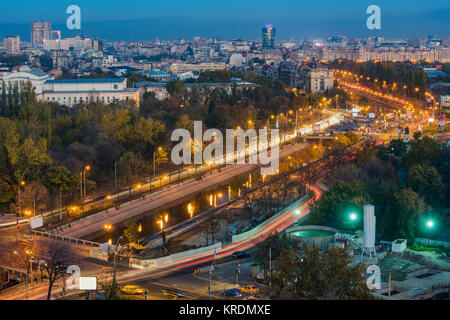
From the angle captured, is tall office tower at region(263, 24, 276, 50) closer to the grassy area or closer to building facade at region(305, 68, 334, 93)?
building facade at region(305, 68, 334, 93)

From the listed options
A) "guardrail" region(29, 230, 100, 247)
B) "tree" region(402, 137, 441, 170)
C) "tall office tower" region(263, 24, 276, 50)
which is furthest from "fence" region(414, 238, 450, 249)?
"tall office tower" region(263, 24, 276, 50)

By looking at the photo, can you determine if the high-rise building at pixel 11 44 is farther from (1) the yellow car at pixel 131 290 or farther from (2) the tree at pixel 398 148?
(1) the yellow car at pixel 131 290
